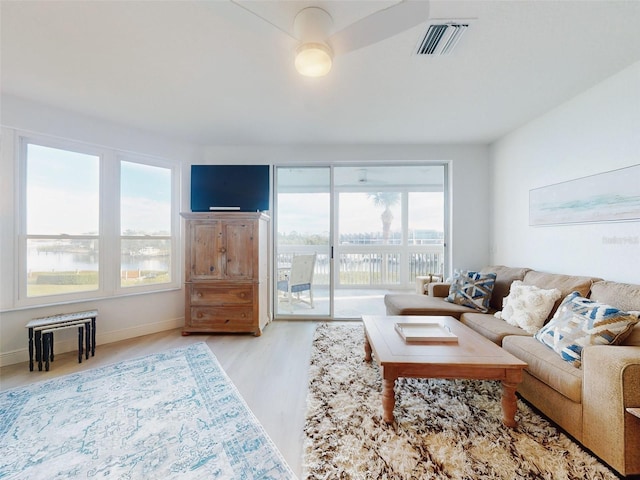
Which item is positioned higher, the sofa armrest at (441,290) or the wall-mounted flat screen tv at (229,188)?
the wall-mounted flat screen tv at (229,188)

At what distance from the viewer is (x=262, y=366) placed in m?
2.42

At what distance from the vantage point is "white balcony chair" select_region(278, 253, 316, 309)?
149 inches

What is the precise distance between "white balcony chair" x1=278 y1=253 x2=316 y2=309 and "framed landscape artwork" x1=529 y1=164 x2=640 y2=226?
8.91 ft

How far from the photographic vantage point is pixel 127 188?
3176 mm

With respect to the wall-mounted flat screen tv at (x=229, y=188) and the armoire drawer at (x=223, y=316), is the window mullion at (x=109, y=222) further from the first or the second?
the armoire drawer at (x=223, y=316)

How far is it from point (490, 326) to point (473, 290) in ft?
2.22

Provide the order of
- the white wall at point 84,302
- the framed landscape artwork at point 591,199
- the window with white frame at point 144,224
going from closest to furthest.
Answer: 1. the framed landscape artwork at point 591,199
2. the white wall at point 84,302
3. the window with white frame at point 144,224

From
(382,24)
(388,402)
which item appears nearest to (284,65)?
(382,24)

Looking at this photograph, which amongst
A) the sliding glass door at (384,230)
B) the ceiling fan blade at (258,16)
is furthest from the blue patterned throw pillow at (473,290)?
the ceiling fan blade at (258,16)

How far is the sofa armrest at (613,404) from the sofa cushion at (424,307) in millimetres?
1304

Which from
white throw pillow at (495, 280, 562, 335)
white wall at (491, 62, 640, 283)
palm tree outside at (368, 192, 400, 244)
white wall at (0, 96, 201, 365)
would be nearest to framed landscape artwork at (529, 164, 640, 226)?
white wall at (491, 62, 640, 283)

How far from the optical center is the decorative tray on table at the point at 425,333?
73.3 inches

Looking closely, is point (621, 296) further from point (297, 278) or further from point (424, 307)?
point (297, 278)

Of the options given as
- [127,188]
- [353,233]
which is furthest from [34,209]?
[353,233]
